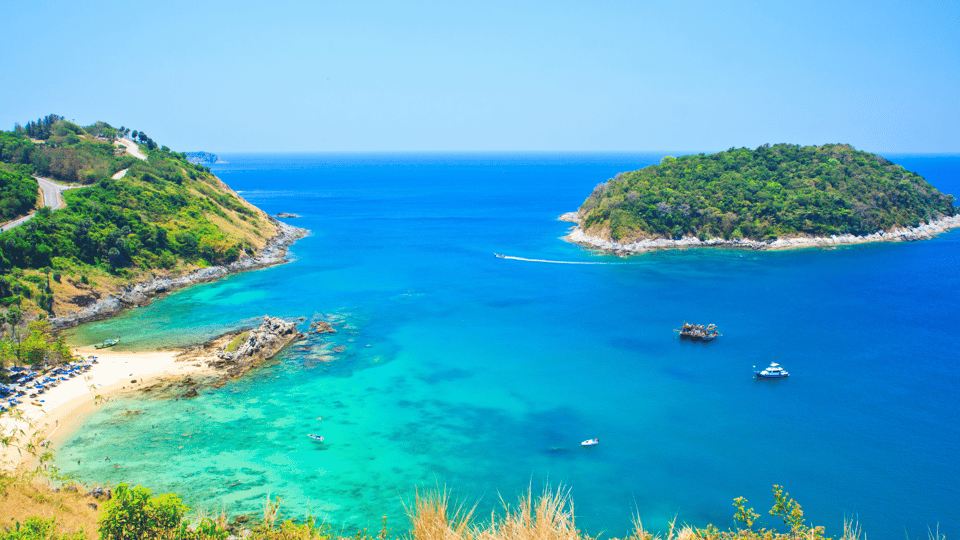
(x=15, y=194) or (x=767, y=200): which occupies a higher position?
(x=767, y=200)

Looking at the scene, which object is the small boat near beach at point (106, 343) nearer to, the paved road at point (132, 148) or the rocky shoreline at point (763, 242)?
the paved road at point (132, 148)

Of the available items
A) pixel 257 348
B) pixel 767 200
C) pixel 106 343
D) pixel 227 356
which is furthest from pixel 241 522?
pixel 767 200

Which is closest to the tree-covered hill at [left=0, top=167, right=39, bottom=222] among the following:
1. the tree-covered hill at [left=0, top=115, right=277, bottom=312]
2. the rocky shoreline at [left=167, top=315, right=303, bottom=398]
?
the tree-covered hill at [left=0, top=115, right=277, bottom=312]

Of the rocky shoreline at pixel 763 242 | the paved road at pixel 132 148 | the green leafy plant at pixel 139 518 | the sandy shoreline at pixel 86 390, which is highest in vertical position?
→ the paved road at pixel 132 148

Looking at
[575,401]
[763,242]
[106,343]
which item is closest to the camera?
[575,401]

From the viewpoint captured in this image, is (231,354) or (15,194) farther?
(15,194)

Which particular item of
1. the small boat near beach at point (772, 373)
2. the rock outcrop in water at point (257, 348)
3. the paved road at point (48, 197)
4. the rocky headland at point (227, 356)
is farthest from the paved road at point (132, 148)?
the small boat near beach at point (772, 373)

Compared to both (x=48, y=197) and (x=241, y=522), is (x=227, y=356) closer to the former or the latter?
(x=241, y=522)
